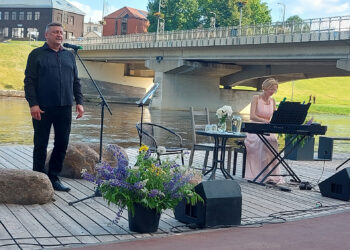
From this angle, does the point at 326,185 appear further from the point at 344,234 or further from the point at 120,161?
the point at 120,161

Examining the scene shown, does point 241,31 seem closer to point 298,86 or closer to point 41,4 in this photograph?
point 298,86

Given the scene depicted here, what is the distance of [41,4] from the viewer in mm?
120375

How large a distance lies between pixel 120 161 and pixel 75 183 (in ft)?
9.82

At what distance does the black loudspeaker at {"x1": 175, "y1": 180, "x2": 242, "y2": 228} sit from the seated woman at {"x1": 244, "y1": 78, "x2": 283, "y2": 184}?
361 centimetres

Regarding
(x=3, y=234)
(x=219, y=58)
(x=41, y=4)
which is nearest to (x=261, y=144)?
(x=3, y=234)

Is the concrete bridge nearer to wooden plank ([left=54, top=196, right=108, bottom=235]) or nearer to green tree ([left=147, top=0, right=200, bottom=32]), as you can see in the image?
green tree ([left=147, top=0, right=200, bottom=32])

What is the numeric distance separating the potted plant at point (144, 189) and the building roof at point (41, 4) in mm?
118109

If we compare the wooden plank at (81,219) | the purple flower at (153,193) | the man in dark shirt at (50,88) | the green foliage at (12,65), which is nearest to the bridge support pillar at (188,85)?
the green foliage at (12,65)

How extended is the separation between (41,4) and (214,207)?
394ft

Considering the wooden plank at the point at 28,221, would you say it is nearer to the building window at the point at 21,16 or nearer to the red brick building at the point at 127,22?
the red brick building at the point at 127,22

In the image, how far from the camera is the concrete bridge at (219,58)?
1462 inches

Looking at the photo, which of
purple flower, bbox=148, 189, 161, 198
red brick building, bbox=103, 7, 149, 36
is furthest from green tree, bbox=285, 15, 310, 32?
red brick building, bbox=103, 7, 149, 36

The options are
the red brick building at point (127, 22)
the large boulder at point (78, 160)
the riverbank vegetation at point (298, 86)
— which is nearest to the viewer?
the large boulder at point (78, 160)

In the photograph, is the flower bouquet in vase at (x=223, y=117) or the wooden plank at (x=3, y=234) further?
the flower bouquet in vase at (x=223, y=117)
